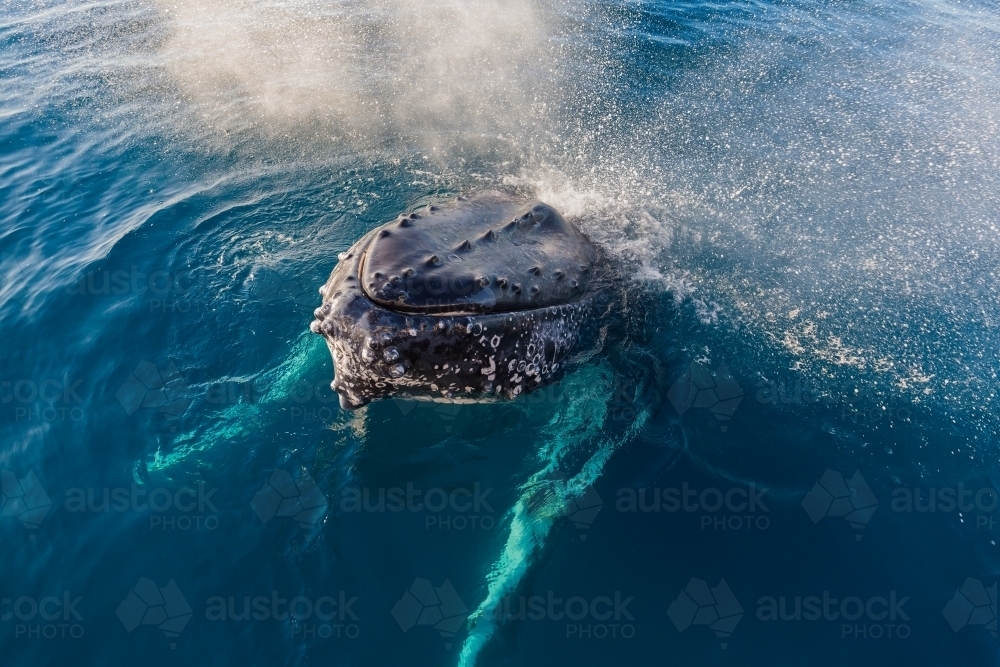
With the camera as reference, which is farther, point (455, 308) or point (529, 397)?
point (529, 397)

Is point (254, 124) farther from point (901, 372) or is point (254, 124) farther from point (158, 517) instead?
point (901, 372)

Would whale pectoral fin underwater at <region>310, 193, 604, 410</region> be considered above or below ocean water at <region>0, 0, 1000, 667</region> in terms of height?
above

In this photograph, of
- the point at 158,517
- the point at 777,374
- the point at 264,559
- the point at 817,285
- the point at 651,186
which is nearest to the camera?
the point at 264,559

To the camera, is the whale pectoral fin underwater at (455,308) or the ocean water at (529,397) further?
the ocean water at (529,397)

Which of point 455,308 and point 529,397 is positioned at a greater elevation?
point 455,308

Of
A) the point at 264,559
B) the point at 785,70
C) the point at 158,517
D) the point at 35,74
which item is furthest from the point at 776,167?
the point at 35,74
